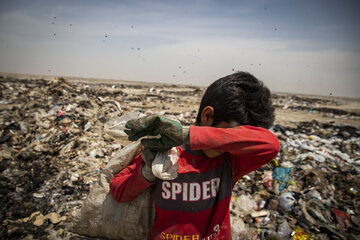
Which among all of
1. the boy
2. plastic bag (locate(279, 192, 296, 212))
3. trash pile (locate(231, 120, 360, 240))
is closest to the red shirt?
the boy

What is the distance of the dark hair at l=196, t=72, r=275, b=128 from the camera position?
87 centimetres

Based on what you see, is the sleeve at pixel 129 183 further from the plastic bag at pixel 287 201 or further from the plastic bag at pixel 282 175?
the plastic bag at pixel 282 175

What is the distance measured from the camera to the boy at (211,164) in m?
0.78

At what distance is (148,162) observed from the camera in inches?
33.2

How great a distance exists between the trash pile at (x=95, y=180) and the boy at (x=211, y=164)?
0.28 meters

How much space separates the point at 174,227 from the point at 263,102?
0.79 m

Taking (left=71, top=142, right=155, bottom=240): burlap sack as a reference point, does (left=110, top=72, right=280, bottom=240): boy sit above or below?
above

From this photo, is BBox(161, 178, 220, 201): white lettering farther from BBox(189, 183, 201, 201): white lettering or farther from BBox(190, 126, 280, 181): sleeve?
BBox(190, 126, 280, 181): sleeve

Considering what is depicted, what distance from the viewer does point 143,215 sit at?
1.06 metres

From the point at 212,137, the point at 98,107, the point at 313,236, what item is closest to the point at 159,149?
the point at 212,137

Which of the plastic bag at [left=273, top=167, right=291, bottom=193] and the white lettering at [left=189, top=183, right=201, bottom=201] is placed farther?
the plastic bag at [left=273, top=167, right=291, bottom=193]

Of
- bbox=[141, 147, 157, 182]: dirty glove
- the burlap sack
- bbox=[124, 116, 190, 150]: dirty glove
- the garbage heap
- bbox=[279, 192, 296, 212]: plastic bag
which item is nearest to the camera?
bbox=[124, 116, 190, 150]: dirty glove

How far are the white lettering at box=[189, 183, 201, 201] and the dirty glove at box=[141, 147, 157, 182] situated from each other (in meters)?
0.22

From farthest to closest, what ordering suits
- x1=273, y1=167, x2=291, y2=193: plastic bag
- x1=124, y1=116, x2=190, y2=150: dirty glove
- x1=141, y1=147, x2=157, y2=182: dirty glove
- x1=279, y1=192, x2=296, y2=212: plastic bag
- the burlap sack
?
x1=273, y1=167, x2=291, y2=193: plastic bag, x1=279, y1=192, x2=296, y2=212: plastic bag, the burlap sack, x1=141, y1=147, x2=157, y2=182: dirty glove, x1=124, y1=116, x2=190, y2=150: dirty glove
